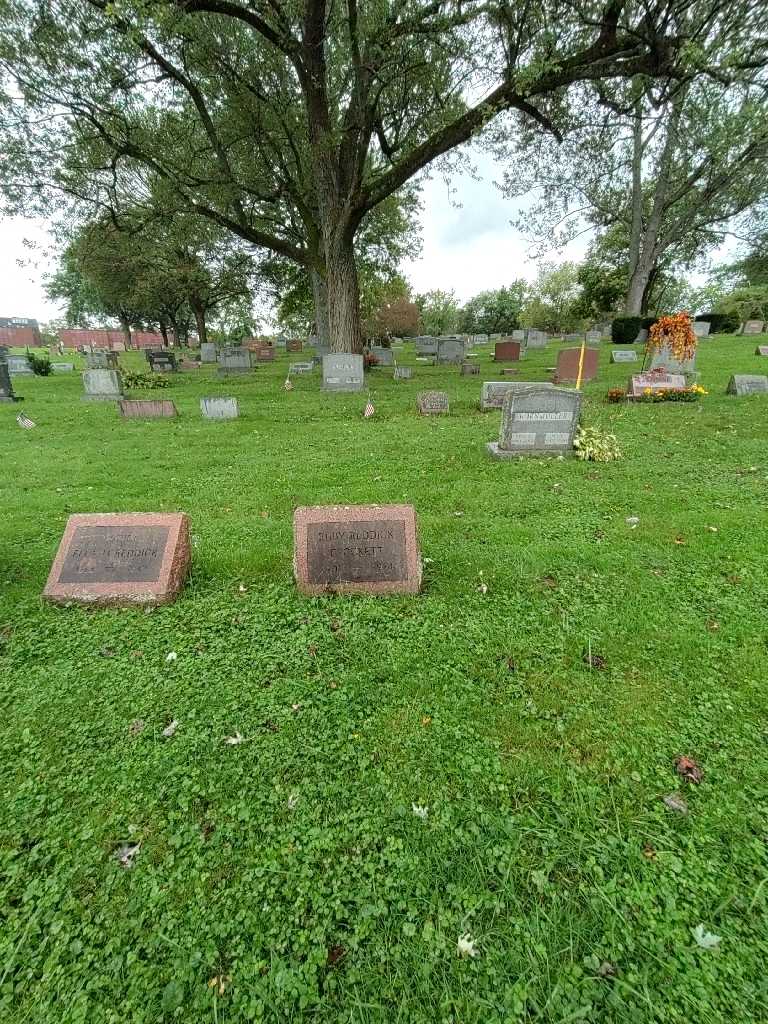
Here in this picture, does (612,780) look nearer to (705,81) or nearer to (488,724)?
(488,724)

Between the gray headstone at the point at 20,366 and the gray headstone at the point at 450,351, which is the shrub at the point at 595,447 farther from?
the gray headstone at the point at 20,366

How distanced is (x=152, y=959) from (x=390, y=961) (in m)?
0.86

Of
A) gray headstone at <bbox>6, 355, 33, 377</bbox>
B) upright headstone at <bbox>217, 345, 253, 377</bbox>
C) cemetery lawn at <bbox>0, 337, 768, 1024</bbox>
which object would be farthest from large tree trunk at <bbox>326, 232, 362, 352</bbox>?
gray headstone at <bbox>6, 355, 33, 377</bbox>

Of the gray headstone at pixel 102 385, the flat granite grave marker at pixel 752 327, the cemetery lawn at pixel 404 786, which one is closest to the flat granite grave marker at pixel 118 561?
the cemetery lawn at pixel 404 786

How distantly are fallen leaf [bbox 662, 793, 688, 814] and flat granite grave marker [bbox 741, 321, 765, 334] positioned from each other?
37.8 metres

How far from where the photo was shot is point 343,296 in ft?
51.7

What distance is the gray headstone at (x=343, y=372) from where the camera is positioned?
575 inches

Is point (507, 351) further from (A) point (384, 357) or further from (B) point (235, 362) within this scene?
(B) point (235, 362)

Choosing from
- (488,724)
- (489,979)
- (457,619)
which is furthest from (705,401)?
(489,979)

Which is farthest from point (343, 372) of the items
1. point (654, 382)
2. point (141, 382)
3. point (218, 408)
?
point (654, 382)

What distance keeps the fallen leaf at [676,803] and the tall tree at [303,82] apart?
38.9ft

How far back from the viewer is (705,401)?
1117cm

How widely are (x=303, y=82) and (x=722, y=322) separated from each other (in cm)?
3333

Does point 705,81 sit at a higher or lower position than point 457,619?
higher
